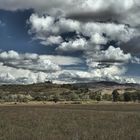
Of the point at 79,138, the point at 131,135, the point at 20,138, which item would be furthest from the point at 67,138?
the point at 131,135

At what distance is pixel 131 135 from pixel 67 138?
5.27 metres

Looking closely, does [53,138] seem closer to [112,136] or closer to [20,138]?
[20,138]

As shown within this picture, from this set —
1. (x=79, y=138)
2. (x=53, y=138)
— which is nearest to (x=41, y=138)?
(x=53, y=138)

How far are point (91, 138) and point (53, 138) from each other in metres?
2.74

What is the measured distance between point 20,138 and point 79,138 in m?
4.24

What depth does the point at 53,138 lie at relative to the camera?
28.6 meters

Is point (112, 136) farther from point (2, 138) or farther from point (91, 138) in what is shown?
point (2, 138)

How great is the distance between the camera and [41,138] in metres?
28.3

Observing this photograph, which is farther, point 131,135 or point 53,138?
point 131,135

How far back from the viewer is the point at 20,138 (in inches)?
1118

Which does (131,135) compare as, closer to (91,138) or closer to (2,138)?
(91,138)

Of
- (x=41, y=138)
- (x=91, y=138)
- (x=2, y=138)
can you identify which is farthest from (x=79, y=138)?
(x=2, y=138)

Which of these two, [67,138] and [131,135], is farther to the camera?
[131,135]

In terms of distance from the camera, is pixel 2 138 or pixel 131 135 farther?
pixel 131 135
